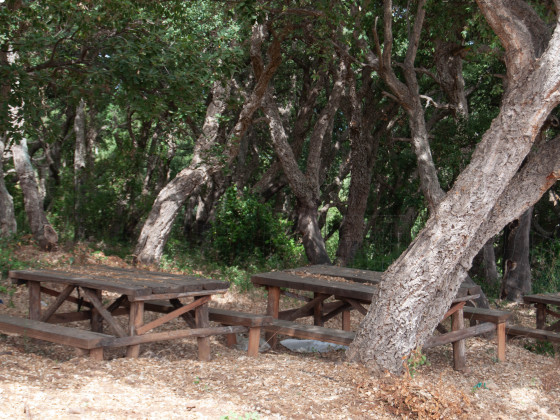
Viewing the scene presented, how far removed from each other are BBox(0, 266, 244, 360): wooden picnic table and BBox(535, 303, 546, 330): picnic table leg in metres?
4.68

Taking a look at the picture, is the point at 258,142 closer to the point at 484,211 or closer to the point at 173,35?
the point at 173,35

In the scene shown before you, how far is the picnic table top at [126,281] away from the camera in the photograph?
5441mm

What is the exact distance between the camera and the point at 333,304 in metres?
8.33

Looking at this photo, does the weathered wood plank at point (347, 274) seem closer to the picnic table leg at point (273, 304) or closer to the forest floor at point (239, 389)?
the picnic table leg at point (273, 304)

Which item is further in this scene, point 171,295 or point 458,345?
point 458,345

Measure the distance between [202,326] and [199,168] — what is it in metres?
6.78

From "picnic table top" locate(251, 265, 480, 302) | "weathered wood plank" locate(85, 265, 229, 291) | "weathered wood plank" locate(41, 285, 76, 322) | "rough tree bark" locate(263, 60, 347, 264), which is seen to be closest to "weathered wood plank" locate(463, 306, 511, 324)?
"picnic table top" locate(251, 265, 480, 302)

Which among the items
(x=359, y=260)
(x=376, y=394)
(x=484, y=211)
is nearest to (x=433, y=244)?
(x=484, y=211)

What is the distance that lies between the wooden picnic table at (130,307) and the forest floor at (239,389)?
208 mm

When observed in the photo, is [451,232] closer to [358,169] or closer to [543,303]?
[543,303]

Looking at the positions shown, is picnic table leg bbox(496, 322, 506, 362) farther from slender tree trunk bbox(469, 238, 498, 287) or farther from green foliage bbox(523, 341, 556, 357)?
slender tree trunk bbox(469, 238, 498, 287)

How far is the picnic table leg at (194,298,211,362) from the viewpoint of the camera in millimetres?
6074

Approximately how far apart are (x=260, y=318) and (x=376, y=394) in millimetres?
1860

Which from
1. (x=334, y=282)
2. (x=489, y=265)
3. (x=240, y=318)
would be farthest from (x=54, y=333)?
(x=489, y=265)
